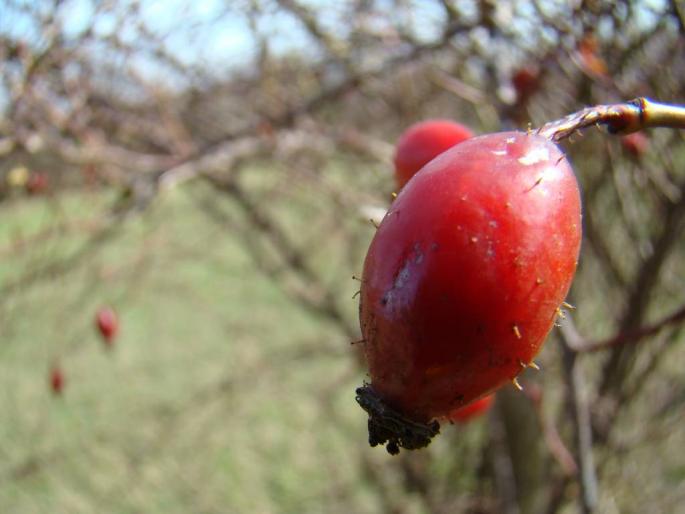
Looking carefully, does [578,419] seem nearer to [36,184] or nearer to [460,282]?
[460,282]

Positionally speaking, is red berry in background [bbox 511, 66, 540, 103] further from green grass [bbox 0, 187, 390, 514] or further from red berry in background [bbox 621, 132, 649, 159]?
green grass [bbox 0, 187, 390, 514]

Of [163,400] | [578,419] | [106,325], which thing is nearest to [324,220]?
[106,325]

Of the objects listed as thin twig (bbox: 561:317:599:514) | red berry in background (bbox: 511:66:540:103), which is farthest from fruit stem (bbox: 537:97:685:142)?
red berry in background (bbox: 511:66:540:103)

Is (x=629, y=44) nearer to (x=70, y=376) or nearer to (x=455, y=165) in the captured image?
(x=455, y=165)

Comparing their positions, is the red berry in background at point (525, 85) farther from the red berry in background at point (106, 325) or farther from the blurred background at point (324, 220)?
the red berry in background at point (106, 325)

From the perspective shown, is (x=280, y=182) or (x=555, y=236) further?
(x=280, y=182)

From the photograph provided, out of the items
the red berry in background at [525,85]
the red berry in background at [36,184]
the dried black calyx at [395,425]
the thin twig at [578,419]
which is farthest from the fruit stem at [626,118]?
the red berry in background at [36,184]

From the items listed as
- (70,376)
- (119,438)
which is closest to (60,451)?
(119,438)
